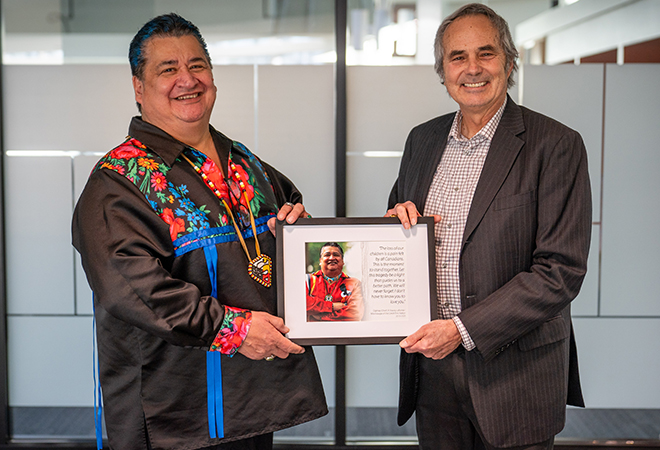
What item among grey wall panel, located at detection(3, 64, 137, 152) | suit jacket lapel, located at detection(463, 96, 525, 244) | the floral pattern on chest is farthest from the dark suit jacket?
grey wall panel, located at detection(3, 64, 137, 152)

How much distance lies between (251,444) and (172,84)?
3.87 ft

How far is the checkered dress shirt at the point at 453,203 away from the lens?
182cm

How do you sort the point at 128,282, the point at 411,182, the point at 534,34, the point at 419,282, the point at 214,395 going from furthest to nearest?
the point at 534,34 < the point at 411,182 < the point at 419,282 < the point at 214,395 < the point at 128,282

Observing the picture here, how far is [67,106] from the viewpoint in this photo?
9.78 ft

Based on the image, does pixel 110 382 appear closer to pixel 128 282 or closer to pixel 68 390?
pixel 128 282

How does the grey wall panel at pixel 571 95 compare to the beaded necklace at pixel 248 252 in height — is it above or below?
above

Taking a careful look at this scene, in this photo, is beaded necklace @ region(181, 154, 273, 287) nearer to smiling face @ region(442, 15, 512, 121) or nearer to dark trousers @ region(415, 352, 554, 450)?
dark trousers @ region(415, 352, 554, 450)

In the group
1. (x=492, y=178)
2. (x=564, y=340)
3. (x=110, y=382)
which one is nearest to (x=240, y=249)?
(x=110, y=382)

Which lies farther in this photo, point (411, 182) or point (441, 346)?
point (411, 182)

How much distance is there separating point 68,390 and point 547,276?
2.72 m

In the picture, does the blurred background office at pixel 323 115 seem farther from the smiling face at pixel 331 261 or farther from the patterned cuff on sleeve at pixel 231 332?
the patterned cuff on sleeve at pixel 231 332

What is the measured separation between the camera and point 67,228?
3039mm

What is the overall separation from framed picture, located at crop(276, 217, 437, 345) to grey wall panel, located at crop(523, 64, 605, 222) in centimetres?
163

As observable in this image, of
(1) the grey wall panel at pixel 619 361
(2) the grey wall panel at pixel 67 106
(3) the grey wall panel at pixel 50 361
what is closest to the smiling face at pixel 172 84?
(2) the grey wall panel at pixel 67 106
